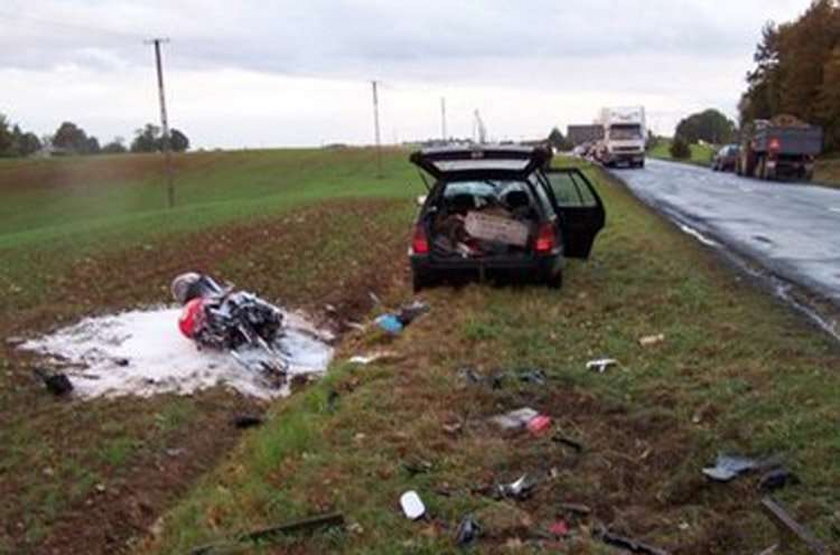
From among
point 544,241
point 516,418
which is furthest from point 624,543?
point 544,241

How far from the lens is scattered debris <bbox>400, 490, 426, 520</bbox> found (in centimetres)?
523

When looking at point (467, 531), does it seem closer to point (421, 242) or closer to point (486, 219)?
point (486, 219)

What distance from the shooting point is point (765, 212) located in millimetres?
23375

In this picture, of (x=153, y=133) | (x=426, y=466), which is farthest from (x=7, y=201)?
(x=426, y=466)

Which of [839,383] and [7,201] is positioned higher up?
[839,383]

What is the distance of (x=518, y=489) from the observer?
5.55 meters

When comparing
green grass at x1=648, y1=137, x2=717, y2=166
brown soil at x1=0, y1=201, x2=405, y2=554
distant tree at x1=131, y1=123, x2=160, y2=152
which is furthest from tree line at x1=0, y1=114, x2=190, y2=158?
brown soil at x1=0, y1=201, x2=405, y2=554

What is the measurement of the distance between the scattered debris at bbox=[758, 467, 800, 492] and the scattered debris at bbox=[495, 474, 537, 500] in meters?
1.16

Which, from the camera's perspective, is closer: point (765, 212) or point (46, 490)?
point (46, 490)

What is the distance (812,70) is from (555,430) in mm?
59890

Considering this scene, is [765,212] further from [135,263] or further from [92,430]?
[92,430]

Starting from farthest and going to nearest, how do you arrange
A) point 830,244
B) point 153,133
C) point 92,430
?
point 153,133 → point 830,244 → point 92,430

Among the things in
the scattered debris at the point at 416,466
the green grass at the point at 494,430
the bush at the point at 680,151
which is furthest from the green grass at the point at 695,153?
the scattered debris at the point at 416,466

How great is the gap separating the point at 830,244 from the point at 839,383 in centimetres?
998
